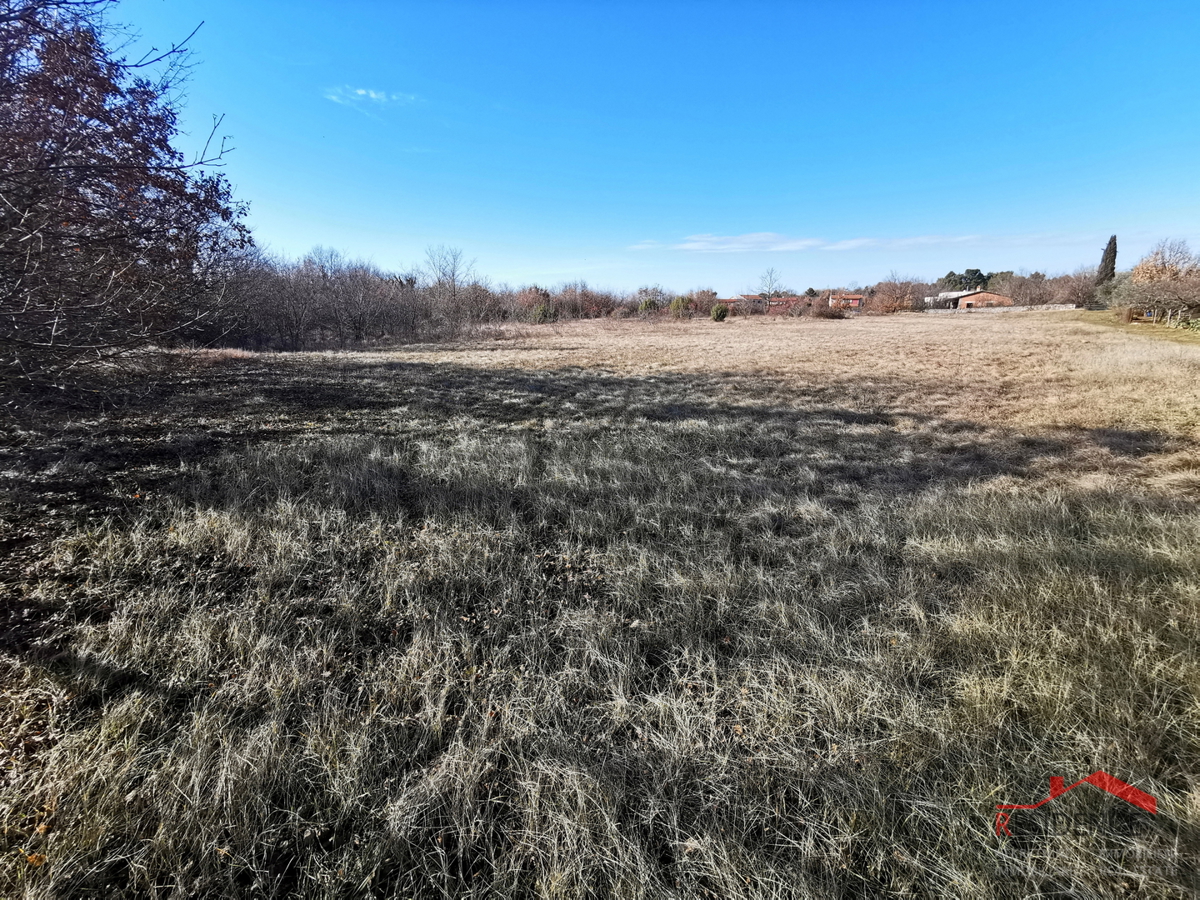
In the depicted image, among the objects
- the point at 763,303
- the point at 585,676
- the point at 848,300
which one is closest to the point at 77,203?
the point at 585,676

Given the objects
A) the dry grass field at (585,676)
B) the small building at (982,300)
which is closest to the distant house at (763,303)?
the small building at (982,300)

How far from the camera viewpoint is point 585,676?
2.53 m

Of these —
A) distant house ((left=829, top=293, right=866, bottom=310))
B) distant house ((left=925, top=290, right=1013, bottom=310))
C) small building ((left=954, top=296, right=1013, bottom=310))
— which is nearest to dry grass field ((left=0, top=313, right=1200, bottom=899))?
distant house ((left=829, top=293, right=866, bottom=310))

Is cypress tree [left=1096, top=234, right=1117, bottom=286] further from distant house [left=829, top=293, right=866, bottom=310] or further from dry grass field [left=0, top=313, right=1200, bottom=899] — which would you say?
dry grass field [left=0, top=313, right=1200, bottom=899]

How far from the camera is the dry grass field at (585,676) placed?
1.62 metres

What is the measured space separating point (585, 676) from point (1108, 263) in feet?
232

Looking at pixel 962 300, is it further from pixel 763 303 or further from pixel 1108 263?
pixel 763 303

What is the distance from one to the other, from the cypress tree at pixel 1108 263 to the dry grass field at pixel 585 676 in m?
61.1

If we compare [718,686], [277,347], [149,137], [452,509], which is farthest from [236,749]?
[277,347]

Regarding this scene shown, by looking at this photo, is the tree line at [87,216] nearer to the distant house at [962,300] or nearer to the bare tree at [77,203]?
the bare tree at [77,203]

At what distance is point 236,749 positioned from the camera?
78.6 inches

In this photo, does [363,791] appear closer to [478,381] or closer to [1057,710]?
[1057,710]

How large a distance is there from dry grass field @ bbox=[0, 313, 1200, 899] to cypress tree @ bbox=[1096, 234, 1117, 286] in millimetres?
61144

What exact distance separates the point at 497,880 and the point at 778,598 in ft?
7.43
